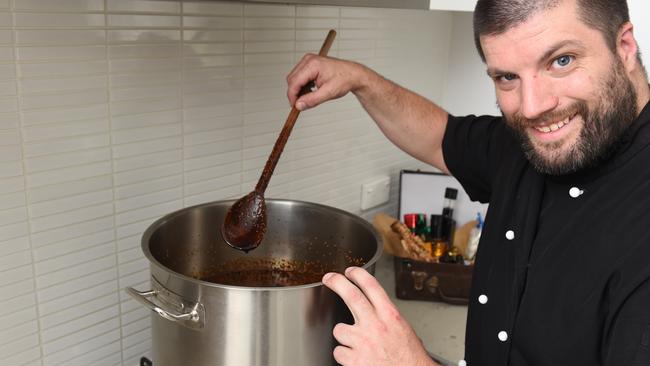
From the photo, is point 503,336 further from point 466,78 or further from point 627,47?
point 466,78

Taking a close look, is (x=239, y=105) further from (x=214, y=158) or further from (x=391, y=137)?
(x=391, y=137)

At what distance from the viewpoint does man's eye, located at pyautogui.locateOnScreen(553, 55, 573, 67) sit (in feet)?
2.72

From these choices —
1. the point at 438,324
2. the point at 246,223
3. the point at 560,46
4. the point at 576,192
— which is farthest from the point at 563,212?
the point at 438,324

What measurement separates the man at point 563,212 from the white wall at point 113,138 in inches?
18.3

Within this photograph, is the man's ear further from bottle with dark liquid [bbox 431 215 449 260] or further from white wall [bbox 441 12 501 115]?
white wall [bbox 441 12 501 115]

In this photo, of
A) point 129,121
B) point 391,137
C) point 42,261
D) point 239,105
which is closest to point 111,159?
point 129,121

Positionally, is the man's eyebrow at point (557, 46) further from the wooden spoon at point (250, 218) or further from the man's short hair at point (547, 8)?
the wooden spoon at point (250, 218)

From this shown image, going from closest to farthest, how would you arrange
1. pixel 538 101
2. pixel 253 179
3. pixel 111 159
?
pixel 538 101 < pixel 111 159 < pixel 253 179

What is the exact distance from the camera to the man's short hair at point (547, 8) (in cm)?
83

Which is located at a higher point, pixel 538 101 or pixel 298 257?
pixel 538 101

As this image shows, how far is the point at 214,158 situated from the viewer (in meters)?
1.28

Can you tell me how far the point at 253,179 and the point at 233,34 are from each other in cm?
29

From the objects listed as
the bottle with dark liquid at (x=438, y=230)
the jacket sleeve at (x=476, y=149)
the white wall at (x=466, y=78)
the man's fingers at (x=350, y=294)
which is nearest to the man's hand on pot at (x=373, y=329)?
the man's fingers at (x=350, y=294)

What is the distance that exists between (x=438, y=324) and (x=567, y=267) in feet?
1.89
